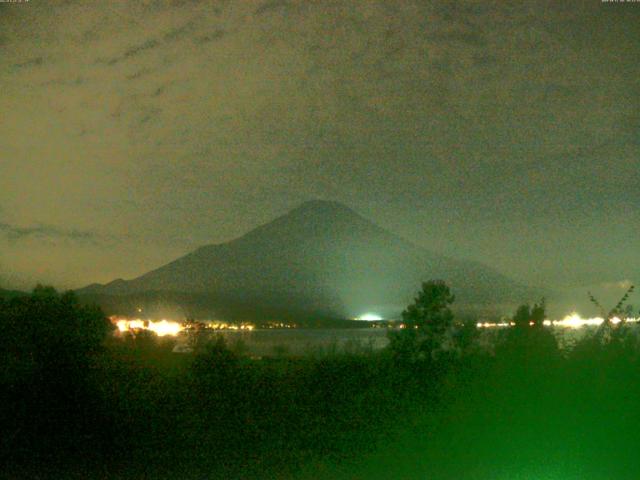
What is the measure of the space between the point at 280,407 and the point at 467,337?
21.1ft

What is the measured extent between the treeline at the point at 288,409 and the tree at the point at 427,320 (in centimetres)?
433

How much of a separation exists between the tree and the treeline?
14.2 feet

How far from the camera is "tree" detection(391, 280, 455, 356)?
58.5ft

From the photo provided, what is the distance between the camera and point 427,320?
66.9ft

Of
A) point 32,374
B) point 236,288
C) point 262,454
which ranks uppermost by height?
point 236,288

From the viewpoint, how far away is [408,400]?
38.8 ft

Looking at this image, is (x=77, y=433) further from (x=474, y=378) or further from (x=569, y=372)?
(x=569, y=372)

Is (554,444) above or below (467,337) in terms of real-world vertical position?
below

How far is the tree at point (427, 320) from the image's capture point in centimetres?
1784

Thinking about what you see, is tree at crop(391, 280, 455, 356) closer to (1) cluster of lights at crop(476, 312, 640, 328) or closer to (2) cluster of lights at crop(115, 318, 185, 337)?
(1) cluster of lights at crop(476, 312, 640, 328)

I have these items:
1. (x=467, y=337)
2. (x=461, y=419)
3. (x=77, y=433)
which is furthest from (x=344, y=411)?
(x=467, y=337)

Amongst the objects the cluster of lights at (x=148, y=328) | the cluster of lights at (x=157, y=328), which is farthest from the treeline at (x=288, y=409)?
the cluster of lights at (x=148, y=328)

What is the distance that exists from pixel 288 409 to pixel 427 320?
9.76 meters

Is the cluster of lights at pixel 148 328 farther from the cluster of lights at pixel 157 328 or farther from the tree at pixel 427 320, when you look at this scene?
the tree at pixel 427 320
